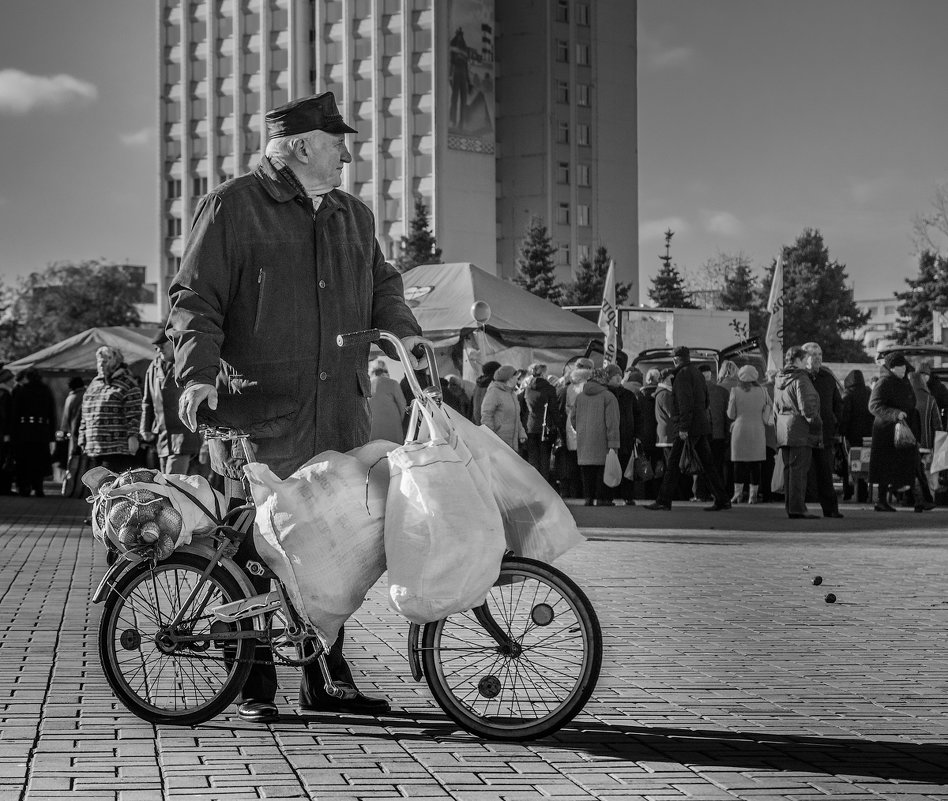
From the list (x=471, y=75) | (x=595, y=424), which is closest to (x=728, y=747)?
(x=595, y=424)

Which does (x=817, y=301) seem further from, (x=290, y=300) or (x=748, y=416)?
(x=290, y=300)

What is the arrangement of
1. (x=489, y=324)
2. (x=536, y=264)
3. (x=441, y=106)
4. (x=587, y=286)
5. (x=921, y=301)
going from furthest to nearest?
(x=441, y=106) → (x=536, y=264) → (x=587, y=286) → (x=921, y=301) → (x=489, y=324)

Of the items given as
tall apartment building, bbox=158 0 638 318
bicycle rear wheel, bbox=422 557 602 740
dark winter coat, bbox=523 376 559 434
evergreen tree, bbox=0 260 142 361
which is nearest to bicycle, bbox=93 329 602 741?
bicycle rear wheel, bbox=422 557 602 740

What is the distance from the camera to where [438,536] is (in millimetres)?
4676

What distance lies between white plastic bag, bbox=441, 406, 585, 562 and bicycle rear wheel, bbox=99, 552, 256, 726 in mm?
960

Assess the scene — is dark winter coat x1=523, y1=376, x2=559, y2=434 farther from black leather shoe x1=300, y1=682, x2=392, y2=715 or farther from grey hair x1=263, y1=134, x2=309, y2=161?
black leather shoe x1=300, y1=682, x2=392, y2=715

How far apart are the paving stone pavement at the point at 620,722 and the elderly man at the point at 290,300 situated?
1.98 feet

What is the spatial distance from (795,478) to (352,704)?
11.9 meters

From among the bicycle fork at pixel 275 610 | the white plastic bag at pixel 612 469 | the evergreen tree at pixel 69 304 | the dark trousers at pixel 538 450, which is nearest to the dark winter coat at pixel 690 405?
the white plastic bag at pixel 612 469

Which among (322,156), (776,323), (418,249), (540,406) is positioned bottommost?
(540,406)

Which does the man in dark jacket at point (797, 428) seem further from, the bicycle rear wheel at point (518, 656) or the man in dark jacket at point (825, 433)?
the bicycle rear wheel at point (518, 656)

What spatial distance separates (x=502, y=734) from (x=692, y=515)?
495 inches

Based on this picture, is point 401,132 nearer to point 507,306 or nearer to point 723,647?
point 507,306

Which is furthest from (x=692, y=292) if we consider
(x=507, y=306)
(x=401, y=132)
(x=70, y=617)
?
(x=70, y=617)
